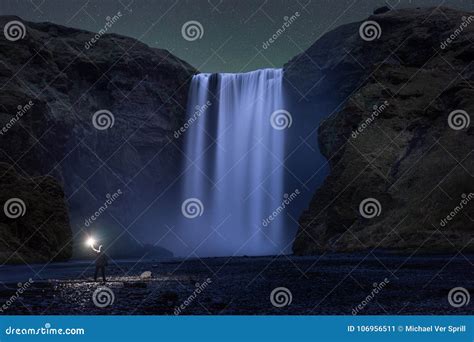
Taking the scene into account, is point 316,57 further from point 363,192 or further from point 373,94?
point 363,192

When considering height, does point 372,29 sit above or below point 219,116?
above

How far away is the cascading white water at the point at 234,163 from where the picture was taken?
8419 centimetres

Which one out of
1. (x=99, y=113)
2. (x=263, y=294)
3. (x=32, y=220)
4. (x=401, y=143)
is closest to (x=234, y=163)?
(x=99, y=113)

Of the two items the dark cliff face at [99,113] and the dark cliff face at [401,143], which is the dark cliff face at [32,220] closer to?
the dark cliff face at [99,113]

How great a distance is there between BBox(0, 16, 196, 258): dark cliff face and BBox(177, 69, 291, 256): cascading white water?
4.18 metres

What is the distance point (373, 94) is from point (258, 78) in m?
22.3

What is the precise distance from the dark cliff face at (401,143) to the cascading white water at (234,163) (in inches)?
429

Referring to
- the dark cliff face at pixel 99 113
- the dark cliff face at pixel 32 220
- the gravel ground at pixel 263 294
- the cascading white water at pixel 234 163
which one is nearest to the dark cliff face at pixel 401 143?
the cascading white water at pixel 234 163

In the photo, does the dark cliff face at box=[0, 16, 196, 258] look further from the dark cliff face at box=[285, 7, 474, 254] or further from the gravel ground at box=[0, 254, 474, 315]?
the gravel ground at box=[0, 254, 474, 315]

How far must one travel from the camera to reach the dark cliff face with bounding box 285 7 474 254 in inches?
1953

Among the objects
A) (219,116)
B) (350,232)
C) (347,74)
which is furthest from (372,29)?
(350,232)

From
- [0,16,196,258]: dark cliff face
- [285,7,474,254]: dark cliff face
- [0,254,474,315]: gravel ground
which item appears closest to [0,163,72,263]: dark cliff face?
[0,16,196,258]: dark cliff face

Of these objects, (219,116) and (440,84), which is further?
(219,116)

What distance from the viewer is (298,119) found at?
87312 mm
